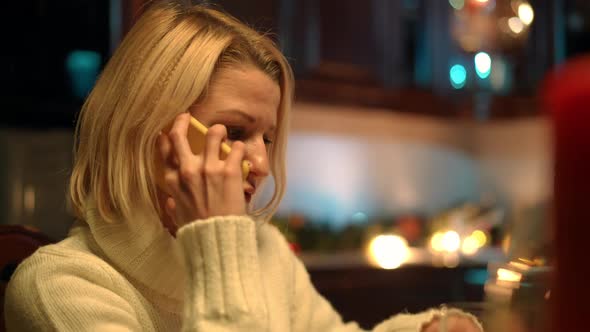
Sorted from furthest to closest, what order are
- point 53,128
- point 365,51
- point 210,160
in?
point 365,51 → point 53,128 → point 210,160

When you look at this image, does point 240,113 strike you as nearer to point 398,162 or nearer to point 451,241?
point 451,241

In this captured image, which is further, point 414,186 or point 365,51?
point 414,186

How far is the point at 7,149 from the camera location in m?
2.10

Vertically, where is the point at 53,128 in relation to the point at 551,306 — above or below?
above

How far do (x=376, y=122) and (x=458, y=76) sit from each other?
1.49 feet

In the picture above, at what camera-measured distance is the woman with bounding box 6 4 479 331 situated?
31.2 inches

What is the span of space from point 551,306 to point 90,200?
2.22ft

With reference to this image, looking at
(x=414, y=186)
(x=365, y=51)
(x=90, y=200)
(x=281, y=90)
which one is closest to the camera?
(x=90, y=200)

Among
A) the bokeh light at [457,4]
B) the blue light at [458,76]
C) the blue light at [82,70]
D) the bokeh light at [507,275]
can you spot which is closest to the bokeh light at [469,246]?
the blue light at [458,76]

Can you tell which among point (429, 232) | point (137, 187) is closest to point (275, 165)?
point (137, 187)

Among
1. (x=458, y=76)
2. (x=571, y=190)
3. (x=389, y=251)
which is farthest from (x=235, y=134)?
(x=458, y=76)

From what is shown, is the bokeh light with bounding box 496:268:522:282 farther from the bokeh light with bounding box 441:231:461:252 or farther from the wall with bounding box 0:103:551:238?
the bokeh light with bounding box 441:231:461:252

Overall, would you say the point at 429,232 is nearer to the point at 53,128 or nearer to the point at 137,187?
the point at 53,128

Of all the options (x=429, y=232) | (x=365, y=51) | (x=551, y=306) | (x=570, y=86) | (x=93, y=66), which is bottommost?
(x=429, y=232)
